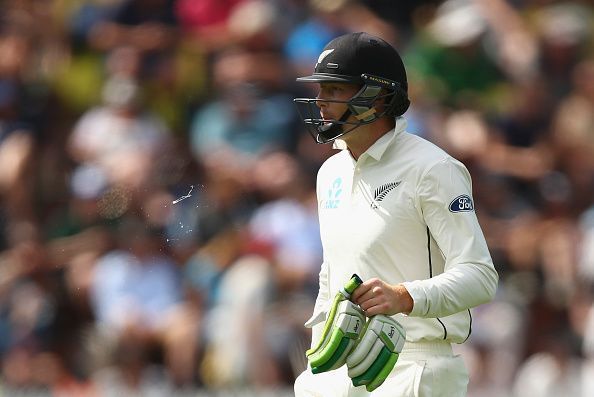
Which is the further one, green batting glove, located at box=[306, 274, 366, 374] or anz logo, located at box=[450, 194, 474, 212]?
anz logo, located at box=[450, 194, 474, 212]

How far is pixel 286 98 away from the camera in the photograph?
8695 mm

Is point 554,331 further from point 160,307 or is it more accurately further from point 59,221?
point 59,221

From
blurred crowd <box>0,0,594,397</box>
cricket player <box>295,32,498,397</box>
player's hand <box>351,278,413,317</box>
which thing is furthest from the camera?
blurred crowd <box>0,0,594,397</box>

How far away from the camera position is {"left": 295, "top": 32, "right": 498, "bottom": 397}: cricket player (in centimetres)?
389

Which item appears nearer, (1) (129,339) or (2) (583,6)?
(1) (129,339)

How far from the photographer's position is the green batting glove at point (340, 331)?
3.83m

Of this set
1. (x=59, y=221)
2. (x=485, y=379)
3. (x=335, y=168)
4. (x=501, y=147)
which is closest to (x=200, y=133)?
(x=59, y=221)

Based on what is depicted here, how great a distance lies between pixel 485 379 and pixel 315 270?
125 cm

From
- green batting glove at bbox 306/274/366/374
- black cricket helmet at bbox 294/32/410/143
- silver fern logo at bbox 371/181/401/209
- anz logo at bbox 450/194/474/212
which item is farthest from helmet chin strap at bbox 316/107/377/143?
green batting glove at bbox 306/274/366/374

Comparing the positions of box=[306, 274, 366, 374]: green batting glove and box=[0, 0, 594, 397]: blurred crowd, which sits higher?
box=[306, 274, 366, 374]: green batting glove

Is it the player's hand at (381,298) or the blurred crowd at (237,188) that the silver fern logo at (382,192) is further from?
the blurred crowd at (237,188)

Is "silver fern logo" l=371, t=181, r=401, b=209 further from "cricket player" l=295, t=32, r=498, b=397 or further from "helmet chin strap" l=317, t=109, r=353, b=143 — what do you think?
"helmet chin strap" l=317, t=109, r=353, b=143

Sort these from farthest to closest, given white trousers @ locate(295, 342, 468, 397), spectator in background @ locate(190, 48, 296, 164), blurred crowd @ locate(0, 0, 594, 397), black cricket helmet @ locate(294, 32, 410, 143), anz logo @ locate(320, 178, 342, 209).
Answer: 1. spectator in background @ locate(190, 48, 296, 164)
2. blurred crowd @ locate(0, 0, 594, 397)
3. anz logo @ locate(320, 178, 342, 209)
4. black cricket helmet @ locate(294, 32, 410, 143)
5. white trousers @ locate(295, 342, 468, 397)

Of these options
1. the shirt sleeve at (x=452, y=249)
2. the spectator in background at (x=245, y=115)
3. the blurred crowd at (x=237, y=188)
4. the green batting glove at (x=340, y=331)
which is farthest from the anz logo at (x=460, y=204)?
the spectator in background at (x=245, y=115)
